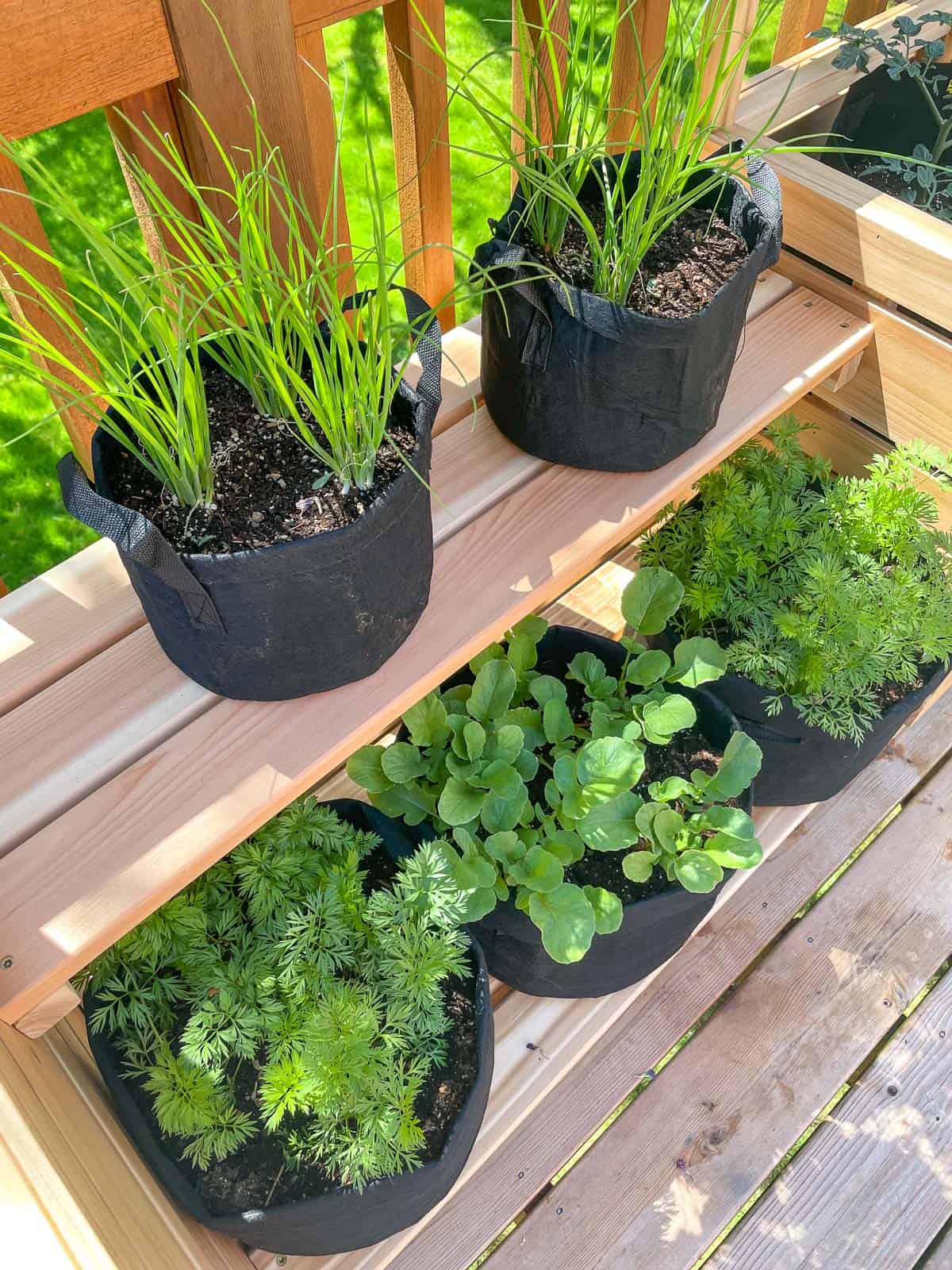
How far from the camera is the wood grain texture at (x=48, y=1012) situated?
0.77 meters

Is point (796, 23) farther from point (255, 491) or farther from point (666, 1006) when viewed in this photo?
point (666, 1006)

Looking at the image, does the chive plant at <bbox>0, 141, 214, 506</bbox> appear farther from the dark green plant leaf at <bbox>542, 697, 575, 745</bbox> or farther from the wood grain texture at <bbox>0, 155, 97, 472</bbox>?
the dark green plant leaf at <bbox>542, 697, 575, 745</bbox>

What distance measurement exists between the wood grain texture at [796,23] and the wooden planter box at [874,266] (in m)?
0.17

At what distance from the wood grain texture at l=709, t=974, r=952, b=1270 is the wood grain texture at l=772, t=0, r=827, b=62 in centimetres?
155

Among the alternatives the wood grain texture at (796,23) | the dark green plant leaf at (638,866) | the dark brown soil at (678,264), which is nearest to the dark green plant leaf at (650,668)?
the dark green plant leaf at (638,866)

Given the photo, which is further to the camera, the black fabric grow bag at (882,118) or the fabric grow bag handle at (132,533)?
the black fabric grow bag at (882,118)

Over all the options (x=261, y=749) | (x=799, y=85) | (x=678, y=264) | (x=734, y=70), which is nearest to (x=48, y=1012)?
(x=261, y=749)

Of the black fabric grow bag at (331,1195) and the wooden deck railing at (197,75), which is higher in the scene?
the wooden deck railing at (197,75)

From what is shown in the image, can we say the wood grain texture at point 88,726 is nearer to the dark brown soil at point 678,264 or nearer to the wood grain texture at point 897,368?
the dark brown soil at point 678,264

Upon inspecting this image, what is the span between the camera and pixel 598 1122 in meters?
1.30

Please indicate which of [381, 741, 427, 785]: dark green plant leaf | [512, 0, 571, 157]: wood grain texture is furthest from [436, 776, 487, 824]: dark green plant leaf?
[512, 0, 571, 157]: wood grain texture

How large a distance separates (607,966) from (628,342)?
0.76 m

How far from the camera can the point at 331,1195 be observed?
0.92 metres

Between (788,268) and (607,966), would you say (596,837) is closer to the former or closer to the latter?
(607,966)
